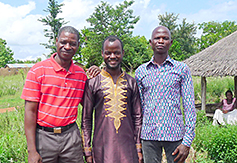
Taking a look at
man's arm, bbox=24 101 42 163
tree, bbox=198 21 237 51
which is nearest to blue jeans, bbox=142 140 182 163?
man's arm, bbox=24 101 42 163

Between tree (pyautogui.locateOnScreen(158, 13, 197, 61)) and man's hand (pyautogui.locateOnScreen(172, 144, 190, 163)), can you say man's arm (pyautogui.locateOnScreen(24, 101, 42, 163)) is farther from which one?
tree (pyautogui.locateOnScreen(158, 13, 197, 61))

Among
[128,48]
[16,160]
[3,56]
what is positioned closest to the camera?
[16,160]

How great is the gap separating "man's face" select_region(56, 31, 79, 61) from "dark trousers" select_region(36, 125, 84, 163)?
79 cm

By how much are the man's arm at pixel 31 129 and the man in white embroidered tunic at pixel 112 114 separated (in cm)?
49

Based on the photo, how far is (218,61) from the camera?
24.1 ft

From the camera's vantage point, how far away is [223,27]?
39.3 m

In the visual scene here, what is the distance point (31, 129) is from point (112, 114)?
0.82 meters

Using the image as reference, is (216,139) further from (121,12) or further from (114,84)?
(121,12)

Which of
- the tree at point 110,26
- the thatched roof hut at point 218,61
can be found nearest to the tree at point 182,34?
the tree at point 110,26

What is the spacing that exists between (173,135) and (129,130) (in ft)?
1.57

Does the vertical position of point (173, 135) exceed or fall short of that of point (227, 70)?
it falls short

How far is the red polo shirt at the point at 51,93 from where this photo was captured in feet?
7.00

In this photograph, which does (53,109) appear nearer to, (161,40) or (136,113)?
(136,113)

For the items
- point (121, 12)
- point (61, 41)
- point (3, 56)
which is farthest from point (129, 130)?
point (3, 56)
